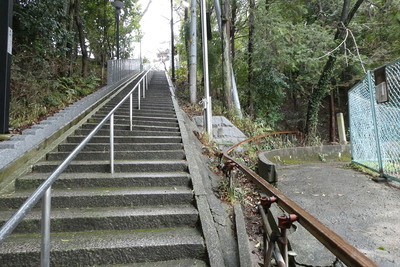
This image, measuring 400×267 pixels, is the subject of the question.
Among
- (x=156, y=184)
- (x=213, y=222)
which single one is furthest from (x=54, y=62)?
(x=213, y=222)

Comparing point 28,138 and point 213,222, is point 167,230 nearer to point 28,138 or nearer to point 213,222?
point 213,222

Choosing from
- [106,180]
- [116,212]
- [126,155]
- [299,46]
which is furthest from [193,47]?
[116,212]

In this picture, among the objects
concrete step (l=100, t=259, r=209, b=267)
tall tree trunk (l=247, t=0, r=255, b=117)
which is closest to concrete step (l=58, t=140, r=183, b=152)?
concrete step (l=100, t=259, r=209, b=267)

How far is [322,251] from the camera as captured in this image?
2078 millimetres

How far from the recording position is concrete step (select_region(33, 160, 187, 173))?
3475mm

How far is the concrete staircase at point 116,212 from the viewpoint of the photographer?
222cm

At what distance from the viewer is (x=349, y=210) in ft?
9.23

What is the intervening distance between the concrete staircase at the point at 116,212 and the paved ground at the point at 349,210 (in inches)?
41.2

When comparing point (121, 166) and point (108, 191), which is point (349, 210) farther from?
point (121, 166)

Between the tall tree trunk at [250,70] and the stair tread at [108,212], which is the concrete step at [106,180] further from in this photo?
the tall tree trunk at [250,70]

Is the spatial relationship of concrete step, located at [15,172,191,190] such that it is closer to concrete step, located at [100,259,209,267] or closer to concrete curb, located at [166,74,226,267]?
concrete curb, located at [166,74,226,267]

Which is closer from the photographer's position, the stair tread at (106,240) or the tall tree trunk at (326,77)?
the stair tread at (106,240)

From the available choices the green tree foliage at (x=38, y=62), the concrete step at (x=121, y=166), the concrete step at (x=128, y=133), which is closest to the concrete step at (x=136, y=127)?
the concrete step at (x=128, y=133)

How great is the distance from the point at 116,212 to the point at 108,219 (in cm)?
13
